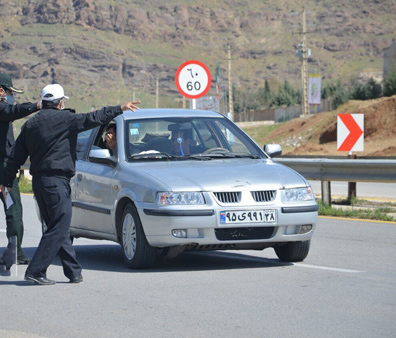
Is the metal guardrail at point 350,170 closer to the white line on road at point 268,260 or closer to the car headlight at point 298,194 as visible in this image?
the white line on road at point 268,260

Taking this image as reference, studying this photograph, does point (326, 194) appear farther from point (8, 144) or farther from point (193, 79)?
point (8, 144)

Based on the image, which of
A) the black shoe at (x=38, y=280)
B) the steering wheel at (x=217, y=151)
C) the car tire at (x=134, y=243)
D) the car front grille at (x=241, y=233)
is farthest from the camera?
the steering wheel at (x=217, y=151)

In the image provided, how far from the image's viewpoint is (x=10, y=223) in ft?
30.5

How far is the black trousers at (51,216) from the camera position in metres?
8.24

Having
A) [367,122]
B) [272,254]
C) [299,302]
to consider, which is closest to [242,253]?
[272,254]

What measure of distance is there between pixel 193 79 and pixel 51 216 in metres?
10.2

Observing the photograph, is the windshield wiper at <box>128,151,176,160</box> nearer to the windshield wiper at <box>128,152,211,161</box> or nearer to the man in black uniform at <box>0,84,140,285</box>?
the windshield wiper at <box>128,152,211,161</box>

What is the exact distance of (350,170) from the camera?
1594cm

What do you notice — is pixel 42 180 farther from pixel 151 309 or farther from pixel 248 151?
pixel 248 151

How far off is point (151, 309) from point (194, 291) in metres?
0.84

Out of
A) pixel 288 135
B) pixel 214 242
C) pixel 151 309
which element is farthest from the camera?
pixel 288 135

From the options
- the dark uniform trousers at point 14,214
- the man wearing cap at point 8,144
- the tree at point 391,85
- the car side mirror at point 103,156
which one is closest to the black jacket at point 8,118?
the man wearing cap at point 8,144

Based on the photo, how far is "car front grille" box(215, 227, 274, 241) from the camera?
8797 mm

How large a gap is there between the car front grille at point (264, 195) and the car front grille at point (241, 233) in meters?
0.27
